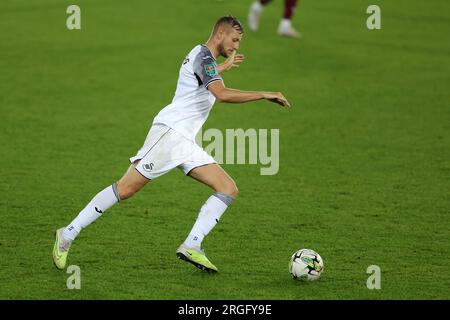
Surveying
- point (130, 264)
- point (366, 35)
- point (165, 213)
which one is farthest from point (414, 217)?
point (366, 35)

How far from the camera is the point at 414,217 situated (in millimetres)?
9922

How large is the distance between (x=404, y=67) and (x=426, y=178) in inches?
277

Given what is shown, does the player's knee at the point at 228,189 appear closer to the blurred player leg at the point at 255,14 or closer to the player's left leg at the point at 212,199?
the player's left leg at the point at 212,199

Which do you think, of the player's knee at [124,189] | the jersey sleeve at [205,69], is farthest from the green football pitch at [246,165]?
the jersey sleeve at [205,69]

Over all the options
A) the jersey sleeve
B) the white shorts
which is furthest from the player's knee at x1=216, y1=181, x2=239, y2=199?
the jersey sleeve

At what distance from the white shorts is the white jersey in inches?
3.4

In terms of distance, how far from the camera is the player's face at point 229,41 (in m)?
7.81

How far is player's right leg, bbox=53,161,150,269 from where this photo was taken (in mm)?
7809

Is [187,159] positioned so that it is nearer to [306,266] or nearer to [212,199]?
[212,199]

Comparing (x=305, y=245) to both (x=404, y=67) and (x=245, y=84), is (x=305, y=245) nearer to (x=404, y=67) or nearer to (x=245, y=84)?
(x=245, y=84)

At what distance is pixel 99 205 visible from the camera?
785 centimetres

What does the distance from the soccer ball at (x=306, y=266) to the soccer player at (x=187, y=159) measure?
0.69 m

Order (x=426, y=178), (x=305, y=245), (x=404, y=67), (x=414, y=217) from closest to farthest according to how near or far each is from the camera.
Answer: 1. (x=305, y=245)
2. (x=414, y=217)
3. (x=426, y=178)
4. (x=404, y=67)

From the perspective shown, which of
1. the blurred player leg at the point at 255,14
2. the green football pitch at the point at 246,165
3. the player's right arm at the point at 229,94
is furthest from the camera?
the blurred player leg at the point at 255,14
